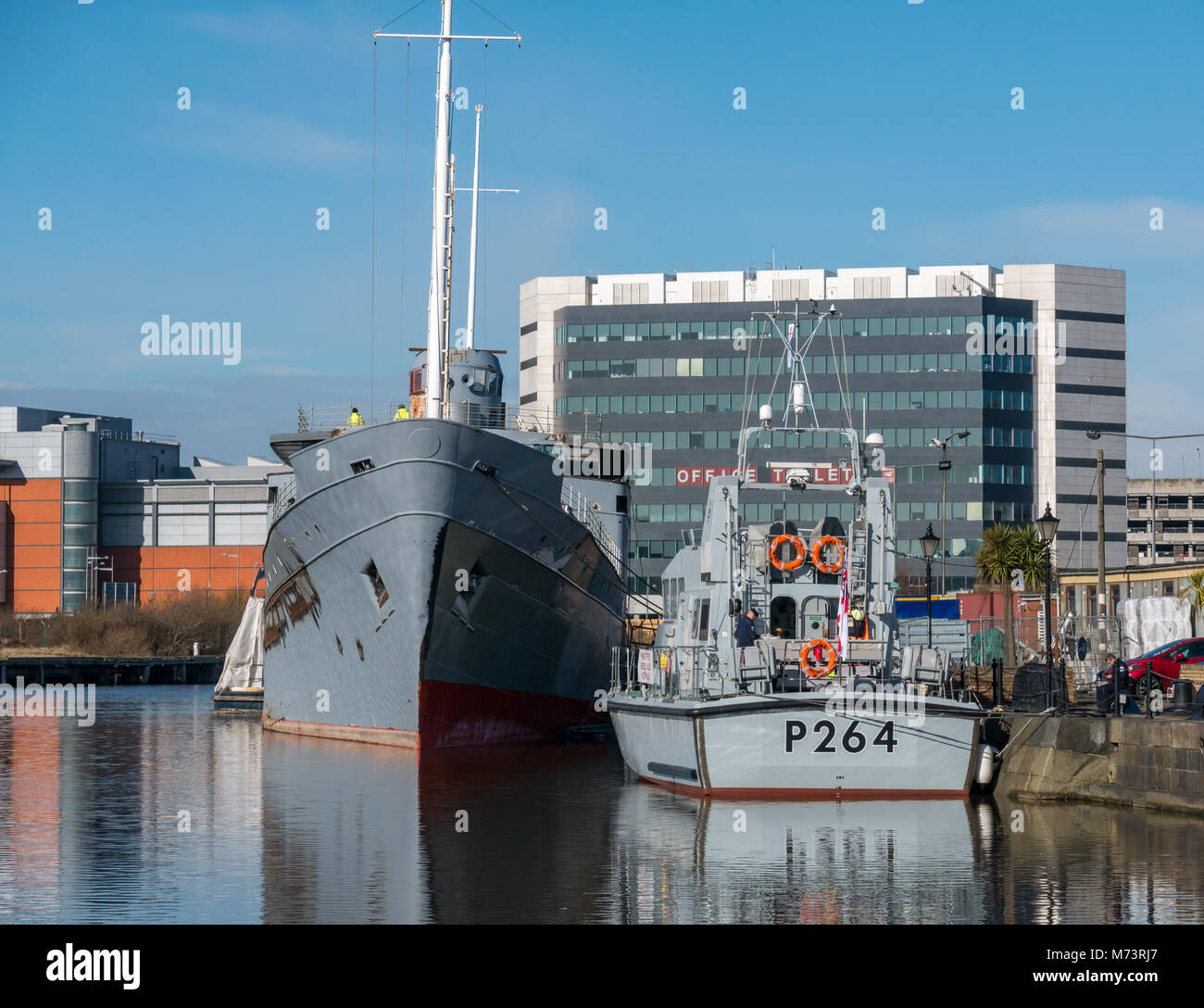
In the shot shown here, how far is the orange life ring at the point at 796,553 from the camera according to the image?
24422mm

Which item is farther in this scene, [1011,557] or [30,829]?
[1011,557]

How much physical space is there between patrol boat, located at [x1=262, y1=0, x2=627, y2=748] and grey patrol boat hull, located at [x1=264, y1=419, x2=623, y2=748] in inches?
1.4

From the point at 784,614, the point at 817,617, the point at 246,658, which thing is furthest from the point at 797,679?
the point at 246,658

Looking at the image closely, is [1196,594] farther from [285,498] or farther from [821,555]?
[285,498]

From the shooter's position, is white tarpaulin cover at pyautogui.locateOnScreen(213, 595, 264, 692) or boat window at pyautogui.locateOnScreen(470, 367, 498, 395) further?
white tarpaulin cover at pyautogui.locateOnScreen(213, 595, 264, 692)

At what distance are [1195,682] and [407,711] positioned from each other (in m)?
14.9

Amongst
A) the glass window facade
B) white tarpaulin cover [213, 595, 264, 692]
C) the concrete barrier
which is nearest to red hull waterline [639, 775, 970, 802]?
the concrete barrier

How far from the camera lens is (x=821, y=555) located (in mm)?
24484

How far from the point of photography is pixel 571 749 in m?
31.8

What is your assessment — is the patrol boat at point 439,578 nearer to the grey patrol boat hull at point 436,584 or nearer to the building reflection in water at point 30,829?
the grey patrol boat hull at point 436,584

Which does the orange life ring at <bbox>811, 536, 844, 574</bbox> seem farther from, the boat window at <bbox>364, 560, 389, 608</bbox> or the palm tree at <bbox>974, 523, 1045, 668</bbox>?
the palm tree at <bbox>974, 523, 1045, 668</bbox>

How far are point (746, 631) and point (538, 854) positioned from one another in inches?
244

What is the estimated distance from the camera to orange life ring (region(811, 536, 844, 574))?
2436 centimetres

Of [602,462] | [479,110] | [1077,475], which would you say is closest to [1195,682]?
[602,462]
